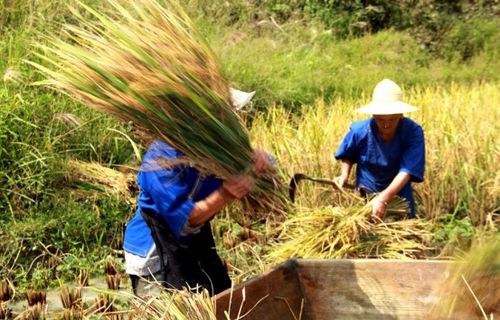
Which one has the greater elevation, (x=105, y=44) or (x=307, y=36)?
(x=105, y=44)

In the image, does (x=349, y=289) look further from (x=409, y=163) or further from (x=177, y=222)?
(x=409, y=163)

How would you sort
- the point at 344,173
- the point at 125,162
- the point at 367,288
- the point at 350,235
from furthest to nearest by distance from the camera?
the point at 125,162, the point at 344,173, the point at 350,235, the point at 367,288

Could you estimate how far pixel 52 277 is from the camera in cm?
556

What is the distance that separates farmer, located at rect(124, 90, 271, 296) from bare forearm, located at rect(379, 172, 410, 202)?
1.04 meters

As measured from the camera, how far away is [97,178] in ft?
20.9

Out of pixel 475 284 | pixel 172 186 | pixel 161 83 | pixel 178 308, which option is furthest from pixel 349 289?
pixel 161 83

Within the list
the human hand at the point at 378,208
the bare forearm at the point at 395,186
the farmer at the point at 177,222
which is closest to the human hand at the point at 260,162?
the farmer at the point at 177,222

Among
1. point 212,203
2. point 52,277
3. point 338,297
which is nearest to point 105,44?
point 212,203

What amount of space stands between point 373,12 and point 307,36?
1.78 metres

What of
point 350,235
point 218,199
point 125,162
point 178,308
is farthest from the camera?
point 125,162

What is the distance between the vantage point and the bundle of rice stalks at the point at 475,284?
303cm

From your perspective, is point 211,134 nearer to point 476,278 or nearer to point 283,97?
point 476,278

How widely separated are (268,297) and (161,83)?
974mm

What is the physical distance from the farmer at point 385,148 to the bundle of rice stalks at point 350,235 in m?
0.42
